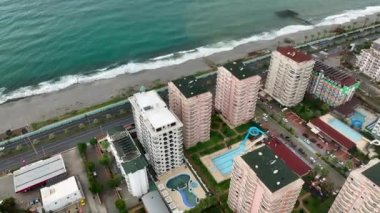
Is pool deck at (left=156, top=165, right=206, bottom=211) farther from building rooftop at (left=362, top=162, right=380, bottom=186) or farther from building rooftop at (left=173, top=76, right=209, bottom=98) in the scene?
building rooftop at (left=362, top=162, right=380, bottom=186)

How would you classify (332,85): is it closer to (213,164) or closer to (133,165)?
(213,164)

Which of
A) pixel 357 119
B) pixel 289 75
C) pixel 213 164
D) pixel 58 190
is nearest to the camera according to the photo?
pixel 58 190

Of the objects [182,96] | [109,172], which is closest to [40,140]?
[109,172]

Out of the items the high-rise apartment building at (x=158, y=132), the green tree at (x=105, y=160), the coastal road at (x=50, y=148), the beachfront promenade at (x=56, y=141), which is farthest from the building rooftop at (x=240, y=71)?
the green tree at (x=105, y=160)

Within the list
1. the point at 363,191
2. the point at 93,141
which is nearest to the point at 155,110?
the point at 93,141

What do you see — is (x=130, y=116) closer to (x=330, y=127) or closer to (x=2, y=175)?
(x=2, y=175)
